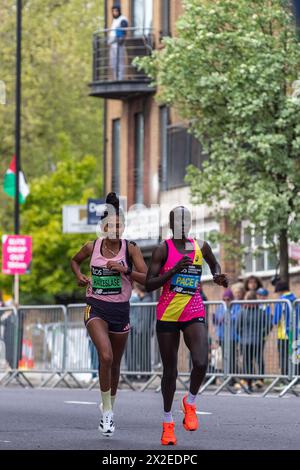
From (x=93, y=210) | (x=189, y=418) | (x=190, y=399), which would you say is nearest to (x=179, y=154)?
(x=93, y=210)

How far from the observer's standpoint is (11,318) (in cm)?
3069

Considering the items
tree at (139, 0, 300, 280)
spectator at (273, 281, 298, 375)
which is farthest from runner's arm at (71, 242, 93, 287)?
tree at (139, 0, 300, 280)

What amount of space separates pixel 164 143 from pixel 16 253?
7.08 meters

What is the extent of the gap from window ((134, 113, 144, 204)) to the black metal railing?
53.9 inches

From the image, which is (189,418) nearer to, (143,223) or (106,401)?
(106,401)

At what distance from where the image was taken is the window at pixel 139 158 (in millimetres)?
44500

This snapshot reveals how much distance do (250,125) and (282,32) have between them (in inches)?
63.1

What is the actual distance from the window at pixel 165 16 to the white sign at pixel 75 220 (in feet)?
21.6

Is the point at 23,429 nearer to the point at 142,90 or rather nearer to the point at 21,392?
the point at 21,392

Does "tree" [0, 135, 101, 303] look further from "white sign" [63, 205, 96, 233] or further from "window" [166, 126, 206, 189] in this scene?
"white sign" [63, 205, 96, 233]

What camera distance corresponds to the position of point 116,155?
1849 inches

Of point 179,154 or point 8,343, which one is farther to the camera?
point 179,154

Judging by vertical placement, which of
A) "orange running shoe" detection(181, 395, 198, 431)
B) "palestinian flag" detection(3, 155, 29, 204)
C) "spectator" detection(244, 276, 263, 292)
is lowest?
"orange running shoe" detection(181, 395, 198, 431)

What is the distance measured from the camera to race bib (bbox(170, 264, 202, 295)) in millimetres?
13227
